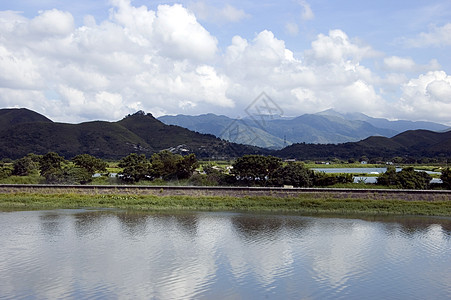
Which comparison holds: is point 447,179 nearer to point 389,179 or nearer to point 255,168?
point 389,179

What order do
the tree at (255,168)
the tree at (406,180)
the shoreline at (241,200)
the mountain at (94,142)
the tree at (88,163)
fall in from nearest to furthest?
the shoreline at (241,200), the tree at (406,180), the tree at (255,168), the tree at (88,163), the mountain at (94,142)

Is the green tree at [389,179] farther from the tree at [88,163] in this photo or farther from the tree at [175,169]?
the tree at [88,163]

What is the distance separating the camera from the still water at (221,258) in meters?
14.6

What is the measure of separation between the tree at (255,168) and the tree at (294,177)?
95.0 inches

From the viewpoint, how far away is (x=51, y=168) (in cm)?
5234

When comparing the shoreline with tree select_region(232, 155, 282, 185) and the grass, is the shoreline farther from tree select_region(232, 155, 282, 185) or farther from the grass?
tree select_region(232, 155, 282, 185)

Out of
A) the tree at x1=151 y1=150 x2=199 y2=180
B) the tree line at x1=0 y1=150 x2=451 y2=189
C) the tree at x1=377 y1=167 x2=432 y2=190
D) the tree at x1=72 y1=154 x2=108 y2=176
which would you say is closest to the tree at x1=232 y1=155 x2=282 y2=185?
the tree line at x1=0 y1=150 x2=451 y2=189

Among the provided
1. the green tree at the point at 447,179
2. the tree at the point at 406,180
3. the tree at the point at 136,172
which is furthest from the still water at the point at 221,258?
the tree at the point at 136,172

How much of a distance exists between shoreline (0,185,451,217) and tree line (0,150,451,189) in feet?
36.1

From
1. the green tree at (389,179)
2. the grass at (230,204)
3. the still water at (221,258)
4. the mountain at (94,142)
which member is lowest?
the still water at (221,258)

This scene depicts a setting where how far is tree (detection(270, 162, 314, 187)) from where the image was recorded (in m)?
45.9

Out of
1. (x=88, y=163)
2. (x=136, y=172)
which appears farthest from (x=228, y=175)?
(x=88, y=163)

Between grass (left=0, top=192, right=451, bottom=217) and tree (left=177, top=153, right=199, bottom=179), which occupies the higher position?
tree (left=177, top=153, right=199, bottom=179)

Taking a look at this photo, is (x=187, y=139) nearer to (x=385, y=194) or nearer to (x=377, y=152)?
(x=377, y=152)
